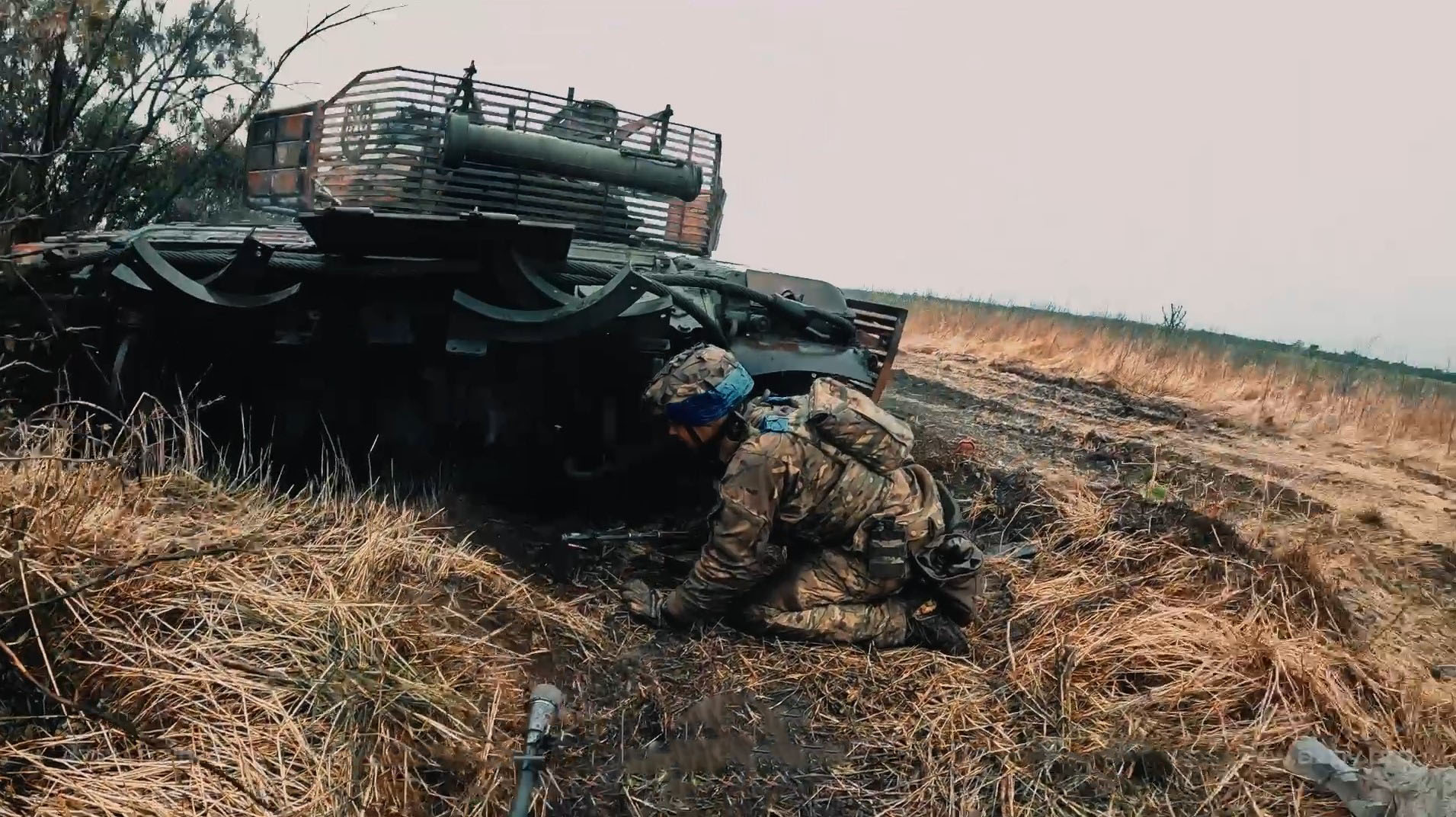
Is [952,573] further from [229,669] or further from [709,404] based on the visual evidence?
[229,669]

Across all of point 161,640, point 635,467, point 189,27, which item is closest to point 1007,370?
point 635,467

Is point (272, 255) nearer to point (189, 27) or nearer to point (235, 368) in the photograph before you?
point (235, 368)

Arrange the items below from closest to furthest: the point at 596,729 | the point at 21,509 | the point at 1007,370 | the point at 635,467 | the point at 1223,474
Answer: the point at 21,509
the point at 596,729
the point at 635,467
the point at 1223,474
the point at 1007,370

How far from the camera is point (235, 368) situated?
13.4 ft

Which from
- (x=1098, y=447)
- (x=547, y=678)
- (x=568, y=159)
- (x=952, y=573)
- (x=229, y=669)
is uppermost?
(x=568, y=159)

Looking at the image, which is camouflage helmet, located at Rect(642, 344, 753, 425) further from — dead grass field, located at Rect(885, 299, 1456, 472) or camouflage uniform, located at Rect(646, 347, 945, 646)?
dead grass field, located at Rect(885, 299, 1456, 472)

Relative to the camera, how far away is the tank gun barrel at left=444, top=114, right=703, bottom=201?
4711 millimetres

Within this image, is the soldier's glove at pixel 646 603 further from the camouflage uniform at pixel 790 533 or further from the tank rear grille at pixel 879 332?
the tank rear grille at pixel 879 332

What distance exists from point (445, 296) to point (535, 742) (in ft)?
5.73

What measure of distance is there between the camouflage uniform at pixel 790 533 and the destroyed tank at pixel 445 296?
0.62 metres

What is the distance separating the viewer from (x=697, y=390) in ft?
11.3

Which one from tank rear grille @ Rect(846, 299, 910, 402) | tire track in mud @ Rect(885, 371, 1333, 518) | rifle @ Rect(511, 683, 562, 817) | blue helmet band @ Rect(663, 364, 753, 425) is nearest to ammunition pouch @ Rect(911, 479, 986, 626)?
blue helmet band @ Rect(663, 364, 753, 425)

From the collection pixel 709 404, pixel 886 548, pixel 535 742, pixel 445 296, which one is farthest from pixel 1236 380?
pixel 535 742

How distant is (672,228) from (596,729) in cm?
348
